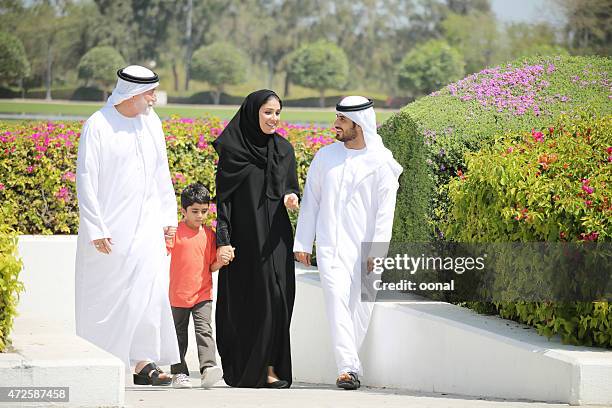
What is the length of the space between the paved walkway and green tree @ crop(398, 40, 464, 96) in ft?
225

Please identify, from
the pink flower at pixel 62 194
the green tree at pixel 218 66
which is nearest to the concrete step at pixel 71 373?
the pink flower at pixel 62 194

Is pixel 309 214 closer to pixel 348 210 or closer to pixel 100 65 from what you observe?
pixel 348 210

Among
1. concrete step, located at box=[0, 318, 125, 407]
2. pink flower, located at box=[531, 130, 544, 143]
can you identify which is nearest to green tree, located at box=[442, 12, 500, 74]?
pink flower, located at box=[531, 130, 544, 143]

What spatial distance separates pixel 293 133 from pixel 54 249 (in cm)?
228

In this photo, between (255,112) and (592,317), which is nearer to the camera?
(592,317)

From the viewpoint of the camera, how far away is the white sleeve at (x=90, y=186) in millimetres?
6242

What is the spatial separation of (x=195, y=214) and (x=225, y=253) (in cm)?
30

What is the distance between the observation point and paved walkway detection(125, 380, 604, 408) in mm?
5355

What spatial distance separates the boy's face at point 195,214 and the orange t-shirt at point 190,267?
44mm

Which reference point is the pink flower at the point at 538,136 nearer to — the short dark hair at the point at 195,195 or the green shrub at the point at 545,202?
the green shrub at the point at 545,202

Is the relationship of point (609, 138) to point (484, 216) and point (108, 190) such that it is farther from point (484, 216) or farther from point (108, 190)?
point (108, 190)

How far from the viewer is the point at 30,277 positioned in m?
8.73

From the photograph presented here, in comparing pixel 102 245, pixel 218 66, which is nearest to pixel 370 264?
pixel 102 245

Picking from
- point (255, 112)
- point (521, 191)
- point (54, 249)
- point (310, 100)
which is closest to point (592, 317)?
point (521, 191)
